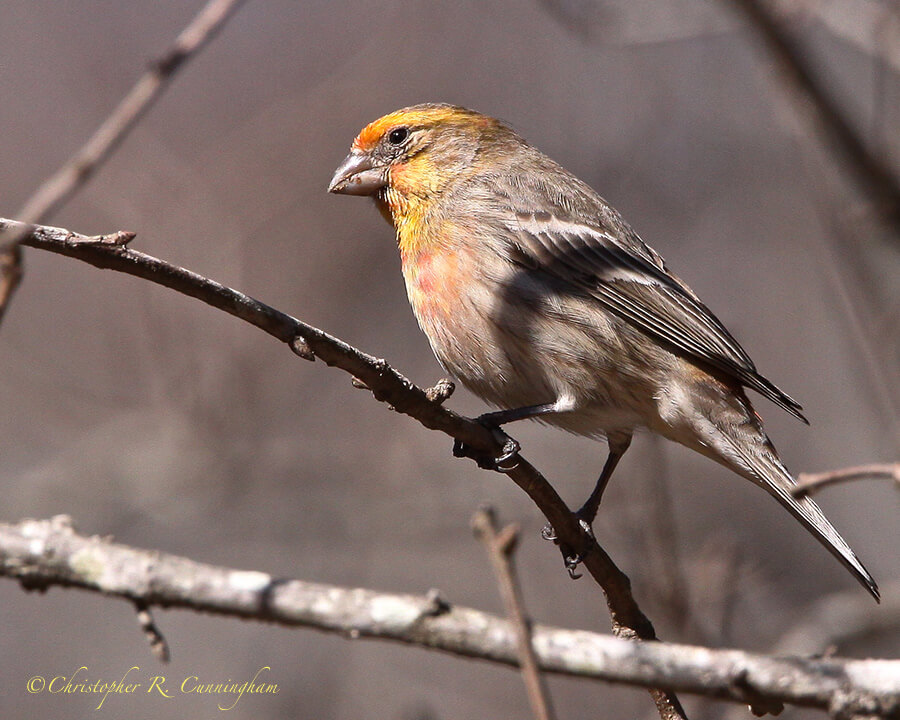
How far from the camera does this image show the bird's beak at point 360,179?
6387 mm

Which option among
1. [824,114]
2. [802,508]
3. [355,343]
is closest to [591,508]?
[802,508]

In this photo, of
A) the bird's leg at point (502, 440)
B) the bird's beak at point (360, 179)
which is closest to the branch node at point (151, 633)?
the bird's leg at point (502, 440)

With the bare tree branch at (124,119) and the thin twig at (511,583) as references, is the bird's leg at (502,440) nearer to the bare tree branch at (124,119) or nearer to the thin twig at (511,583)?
the thin twig at (511,583)

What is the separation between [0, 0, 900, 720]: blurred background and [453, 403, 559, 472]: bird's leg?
1201 millimetres

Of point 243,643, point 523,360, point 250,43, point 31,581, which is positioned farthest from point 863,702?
point 250,43

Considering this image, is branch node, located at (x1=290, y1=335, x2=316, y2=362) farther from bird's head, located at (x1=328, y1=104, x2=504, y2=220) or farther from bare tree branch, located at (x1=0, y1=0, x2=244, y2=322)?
bird's head, located at (x1=328, y1=104, x2=504, y2=220)

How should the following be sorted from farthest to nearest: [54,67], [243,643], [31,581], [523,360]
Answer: [54,67] < [243,643] < [523,360] < [31,581]

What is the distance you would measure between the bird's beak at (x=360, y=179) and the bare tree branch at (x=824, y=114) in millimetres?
2427

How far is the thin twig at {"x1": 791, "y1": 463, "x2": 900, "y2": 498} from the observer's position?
7.38ft

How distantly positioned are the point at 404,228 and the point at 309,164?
4.27 meters

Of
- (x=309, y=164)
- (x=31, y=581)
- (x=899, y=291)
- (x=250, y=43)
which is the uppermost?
(x=250, y=43)

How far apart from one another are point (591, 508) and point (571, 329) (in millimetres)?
998

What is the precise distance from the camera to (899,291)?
6.30m

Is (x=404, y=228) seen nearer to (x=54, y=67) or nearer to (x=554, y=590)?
(x=554, y=590)
